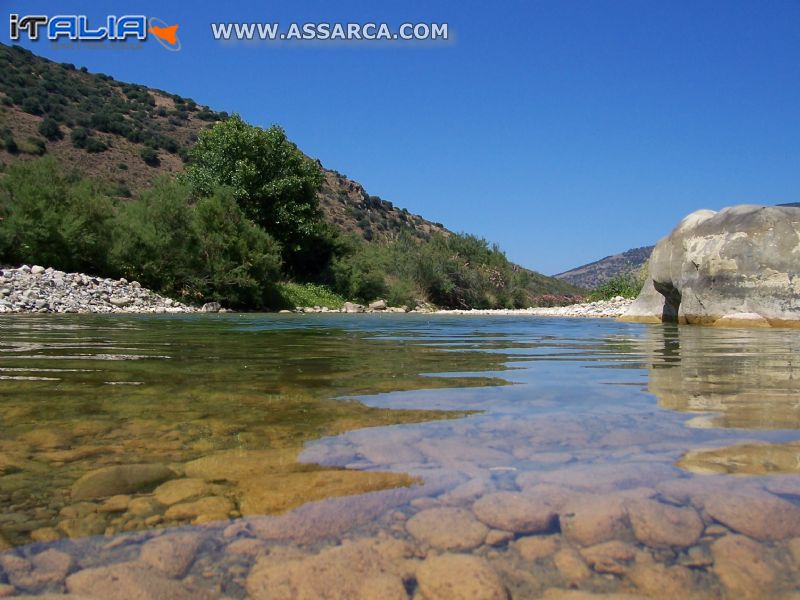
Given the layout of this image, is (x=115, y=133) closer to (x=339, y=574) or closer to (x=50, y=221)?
(x=50, y=221)

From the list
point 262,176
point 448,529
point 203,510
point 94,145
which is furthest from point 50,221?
point 94,145

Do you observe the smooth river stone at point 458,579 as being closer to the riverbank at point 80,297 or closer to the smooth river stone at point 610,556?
the smooth river stone at point 610,556

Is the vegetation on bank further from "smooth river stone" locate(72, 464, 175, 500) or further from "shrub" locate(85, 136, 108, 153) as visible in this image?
"smooth river stone" locate(72, 464, 175, 500)

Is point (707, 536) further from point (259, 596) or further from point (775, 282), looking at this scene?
point (775, 282)

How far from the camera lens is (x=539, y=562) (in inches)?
41.9

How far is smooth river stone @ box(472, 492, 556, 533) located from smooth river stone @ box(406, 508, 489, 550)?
0.10ft

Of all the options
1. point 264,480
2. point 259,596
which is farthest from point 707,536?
point 264,480

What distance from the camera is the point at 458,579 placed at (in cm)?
101

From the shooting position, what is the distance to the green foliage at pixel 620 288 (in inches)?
866

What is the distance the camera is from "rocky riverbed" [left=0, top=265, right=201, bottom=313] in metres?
14.4

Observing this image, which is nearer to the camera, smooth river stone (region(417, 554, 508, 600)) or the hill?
smooth river stone (region(417, 554, 508, 600))

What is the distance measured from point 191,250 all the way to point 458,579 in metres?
23.2

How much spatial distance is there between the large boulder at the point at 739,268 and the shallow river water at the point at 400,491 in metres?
7.27

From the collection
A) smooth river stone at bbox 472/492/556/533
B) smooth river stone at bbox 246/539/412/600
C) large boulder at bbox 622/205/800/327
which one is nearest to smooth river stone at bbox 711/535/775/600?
smooth river stone at bbox 472/492/556/533
